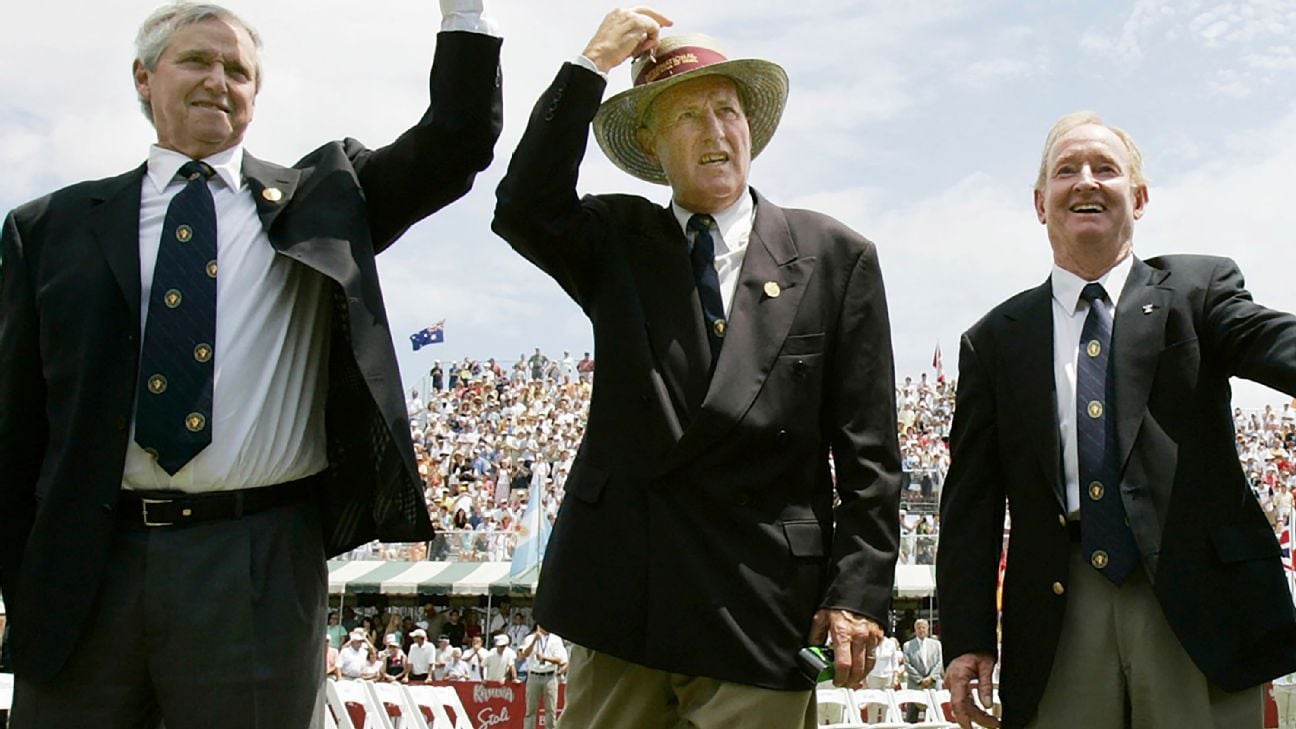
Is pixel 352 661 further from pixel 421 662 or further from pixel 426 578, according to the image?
pixel 426 578

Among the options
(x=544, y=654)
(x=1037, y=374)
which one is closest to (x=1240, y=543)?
(x=1037, y=374)

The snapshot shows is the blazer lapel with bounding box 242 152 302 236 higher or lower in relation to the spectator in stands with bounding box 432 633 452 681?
higher

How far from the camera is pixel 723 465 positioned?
3094 mm

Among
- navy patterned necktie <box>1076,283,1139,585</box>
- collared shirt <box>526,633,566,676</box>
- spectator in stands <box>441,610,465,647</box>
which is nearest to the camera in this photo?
navy patterned necktie <box>1076,283,1139,585</box>

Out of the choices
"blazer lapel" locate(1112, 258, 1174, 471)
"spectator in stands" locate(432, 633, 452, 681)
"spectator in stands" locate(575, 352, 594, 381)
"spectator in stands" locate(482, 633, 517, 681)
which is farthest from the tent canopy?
"blazer lapel" locate(1112, 258, 1174, 471)

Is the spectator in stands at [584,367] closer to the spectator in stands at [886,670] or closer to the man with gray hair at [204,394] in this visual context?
the spectator in stands at [886,670]

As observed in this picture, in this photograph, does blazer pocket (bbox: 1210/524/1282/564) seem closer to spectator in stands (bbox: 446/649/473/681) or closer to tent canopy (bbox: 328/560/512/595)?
spectator in stands (bbox: 446/649/473/681)

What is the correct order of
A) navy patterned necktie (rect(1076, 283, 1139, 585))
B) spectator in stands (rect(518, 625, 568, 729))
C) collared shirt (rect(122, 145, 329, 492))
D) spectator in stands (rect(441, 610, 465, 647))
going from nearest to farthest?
collared shirt (rect(122, 145, 329, 492))
navy patterned necktie (rect(1076, 283, 1139, 585))
spectator in stands (rect(518, 625, 568, 729))
spectator in stands (rect(441, 610, 465, 647))

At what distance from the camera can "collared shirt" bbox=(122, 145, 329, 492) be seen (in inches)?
114

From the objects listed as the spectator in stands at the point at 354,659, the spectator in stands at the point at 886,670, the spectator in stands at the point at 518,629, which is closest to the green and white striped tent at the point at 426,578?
the spectator in stands at the point at 518,629

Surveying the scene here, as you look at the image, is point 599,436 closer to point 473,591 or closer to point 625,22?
point 625,22

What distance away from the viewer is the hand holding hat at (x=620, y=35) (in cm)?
327

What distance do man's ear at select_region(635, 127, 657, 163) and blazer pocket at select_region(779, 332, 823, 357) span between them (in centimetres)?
76

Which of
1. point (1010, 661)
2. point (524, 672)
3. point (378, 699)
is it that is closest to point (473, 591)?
point (524, 672)
